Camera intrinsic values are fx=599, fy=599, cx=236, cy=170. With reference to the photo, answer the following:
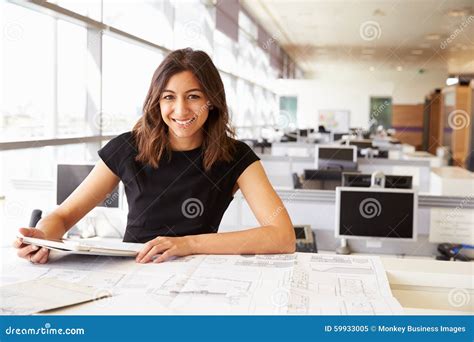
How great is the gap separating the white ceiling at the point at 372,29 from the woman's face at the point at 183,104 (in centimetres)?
1081

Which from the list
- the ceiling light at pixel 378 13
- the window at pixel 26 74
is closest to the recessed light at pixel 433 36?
the ceiling light at pixel 378 13

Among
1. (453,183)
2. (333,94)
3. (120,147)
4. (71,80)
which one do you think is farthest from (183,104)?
(333,94)

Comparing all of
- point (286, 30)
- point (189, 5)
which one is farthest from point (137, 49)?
point (286, 30)

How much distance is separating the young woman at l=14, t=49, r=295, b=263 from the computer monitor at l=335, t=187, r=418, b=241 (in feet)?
5.18

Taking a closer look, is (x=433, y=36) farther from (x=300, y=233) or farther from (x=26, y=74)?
Result: (x=300, y=233)

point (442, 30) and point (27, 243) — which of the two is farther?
point (442, 30)

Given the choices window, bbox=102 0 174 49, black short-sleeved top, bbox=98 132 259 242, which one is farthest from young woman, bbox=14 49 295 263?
window, bbox=102 0 174 49

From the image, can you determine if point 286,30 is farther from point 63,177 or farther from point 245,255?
point 245,255

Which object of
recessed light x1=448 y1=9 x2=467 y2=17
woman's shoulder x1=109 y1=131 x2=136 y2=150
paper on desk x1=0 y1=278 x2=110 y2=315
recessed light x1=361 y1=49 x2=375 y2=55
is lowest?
paper on desk x1=0 y1=278 x2=110 y2=315

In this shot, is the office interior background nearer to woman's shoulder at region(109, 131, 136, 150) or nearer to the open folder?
woman's shoulder at region(109, 131, 136, 150)

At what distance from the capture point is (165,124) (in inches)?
72.1

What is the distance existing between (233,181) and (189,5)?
26.4 feet

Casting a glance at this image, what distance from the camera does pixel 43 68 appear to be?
17.6ft

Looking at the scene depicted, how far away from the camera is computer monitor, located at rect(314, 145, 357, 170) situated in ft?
22.2
